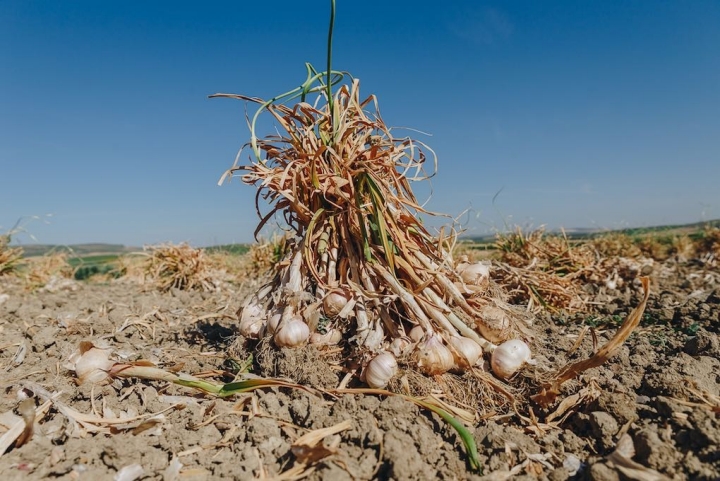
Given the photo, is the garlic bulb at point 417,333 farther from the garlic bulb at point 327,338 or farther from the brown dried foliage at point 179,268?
the brown dried foliage at point 179,268

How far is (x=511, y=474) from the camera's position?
1472 mm

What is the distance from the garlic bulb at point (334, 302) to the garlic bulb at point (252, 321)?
0.34 m

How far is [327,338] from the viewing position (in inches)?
81.1

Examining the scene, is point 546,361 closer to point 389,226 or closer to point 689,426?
point 689,426

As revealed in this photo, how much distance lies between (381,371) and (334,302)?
0.41 meters

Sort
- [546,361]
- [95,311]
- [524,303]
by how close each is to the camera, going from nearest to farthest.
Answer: [546,361], [524,303], [95,311]

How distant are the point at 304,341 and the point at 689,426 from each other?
1436 mm

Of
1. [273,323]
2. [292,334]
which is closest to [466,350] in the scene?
[292,334]

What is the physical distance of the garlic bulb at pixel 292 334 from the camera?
198 cm

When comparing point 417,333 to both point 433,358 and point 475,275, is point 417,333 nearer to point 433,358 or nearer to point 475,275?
point 433,358

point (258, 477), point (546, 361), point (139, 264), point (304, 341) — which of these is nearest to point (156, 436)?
point (258, 477)

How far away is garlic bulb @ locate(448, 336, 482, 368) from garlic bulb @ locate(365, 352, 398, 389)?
29cm

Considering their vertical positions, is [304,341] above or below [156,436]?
above

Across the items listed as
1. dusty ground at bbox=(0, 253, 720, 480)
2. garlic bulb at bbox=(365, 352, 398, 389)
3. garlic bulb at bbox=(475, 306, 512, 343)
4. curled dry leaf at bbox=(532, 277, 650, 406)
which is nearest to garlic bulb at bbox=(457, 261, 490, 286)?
garlic bulb at bbox=(475, 306, 512, 343)
